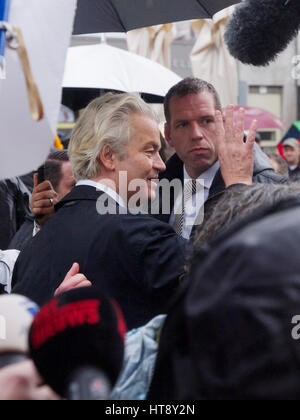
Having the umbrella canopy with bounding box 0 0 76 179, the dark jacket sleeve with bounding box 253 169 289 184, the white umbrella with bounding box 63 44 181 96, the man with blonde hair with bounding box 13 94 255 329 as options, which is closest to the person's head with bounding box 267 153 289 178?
the white umbrella with bounding box 63 44 181 96

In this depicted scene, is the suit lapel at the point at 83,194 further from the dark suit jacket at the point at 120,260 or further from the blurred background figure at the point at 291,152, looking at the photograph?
the blurred background figure at the point at 291,152

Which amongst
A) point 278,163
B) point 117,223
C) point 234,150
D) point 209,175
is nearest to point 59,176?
point 209,175

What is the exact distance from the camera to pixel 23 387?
3.14 feet

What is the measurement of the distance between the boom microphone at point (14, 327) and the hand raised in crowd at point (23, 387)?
4 cm

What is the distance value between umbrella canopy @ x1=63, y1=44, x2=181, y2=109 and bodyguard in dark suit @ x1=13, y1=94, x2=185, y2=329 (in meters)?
2.32

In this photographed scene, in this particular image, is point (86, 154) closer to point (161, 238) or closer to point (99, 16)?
point (161, 238)

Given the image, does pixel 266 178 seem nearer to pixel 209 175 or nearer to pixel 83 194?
pixel 209 175

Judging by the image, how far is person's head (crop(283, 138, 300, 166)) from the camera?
8.59 metres

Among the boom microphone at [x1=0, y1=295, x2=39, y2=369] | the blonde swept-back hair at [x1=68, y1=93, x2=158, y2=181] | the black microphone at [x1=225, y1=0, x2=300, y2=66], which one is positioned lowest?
the boom microphone at [x1=0, y1=295, x2=39, y2=369]

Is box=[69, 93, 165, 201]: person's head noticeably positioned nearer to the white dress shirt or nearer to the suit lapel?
the suit lapel

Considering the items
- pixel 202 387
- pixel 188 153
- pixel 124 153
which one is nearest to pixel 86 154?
pixel 124 153

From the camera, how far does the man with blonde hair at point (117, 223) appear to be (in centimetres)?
201

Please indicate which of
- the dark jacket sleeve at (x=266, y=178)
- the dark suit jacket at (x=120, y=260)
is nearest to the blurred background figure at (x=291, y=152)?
the dark jacket sleeve at (x=266, y=178)

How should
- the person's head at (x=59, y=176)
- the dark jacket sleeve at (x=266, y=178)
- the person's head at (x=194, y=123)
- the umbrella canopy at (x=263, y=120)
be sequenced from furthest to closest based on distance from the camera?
the umbrella canopy at (x=263, y=120)
the person's head at (x=59, y=176)
the person's head at (x=194, y=123)
the dark jacket sleeve at (x=266, y=178)
